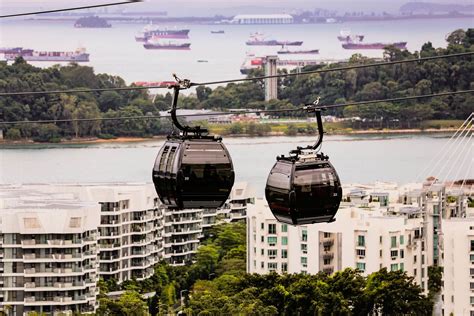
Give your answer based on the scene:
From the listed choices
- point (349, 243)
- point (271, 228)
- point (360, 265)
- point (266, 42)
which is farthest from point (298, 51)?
point (360, 265)

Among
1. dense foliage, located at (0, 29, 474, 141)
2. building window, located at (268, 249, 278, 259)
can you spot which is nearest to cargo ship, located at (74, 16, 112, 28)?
dense foliage, located at (0, 29, 474, 141)

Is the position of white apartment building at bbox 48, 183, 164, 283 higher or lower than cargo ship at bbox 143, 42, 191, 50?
lower

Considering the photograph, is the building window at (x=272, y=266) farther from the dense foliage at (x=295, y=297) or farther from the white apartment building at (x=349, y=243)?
the dense foliage at (x=295, y=297)

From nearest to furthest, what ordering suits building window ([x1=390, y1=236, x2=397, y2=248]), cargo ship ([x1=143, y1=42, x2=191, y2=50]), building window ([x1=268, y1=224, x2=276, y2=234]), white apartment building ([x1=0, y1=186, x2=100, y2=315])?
white apartment building ([x1=0, y1=186, x2=100, y2=315])
building window ([x1=390, y1=236, x2=397, y2=248])
building window ([x1=268, y1=224, x2=276, y2=234])
cargo ship ([x1=143, y1=42, x2=191, y2=50])

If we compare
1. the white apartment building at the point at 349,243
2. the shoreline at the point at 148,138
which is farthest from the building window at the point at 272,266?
the shoreline at the point at 148,138

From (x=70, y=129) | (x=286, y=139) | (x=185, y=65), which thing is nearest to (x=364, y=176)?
(x=286, y=139)

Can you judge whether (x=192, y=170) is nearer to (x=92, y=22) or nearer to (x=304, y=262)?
(x=304, y=262)

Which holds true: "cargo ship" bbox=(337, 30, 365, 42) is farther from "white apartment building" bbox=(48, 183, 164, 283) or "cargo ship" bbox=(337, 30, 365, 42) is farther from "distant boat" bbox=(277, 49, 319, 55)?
"white apartment building" bbox=(48, 183, 164, 283)
